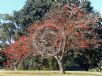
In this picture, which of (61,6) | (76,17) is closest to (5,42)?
(61,6)

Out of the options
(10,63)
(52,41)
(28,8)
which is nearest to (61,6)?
(28,8)

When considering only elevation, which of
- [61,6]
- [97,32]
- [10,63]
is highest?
[61,6]

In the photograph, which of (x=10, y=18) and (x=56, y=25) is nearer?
(x=56, y=25)

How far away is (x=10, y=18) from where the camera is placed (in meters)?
52.0

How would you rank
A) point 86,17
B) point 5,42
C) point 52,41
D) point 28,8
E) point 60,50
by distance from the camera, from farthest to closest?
point 5,42, point 28,8, point 86,17, point 52,41, point 60,50

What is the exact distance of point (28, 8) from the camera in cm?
4800

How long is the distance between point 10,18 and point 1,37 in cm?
390

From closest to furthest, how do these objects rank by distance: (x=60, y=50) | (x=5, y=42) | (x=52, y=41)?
(x=60, y=50), (x=52, y=41), (x=5, y=42)

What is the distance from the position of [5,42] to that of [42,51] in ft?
78.9

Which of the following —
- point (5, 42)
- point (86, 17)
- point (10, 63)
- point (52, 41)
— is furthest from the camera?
point (5, 42)

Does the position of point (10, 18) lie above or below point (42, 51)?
above

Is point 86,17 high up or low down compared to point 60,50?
up

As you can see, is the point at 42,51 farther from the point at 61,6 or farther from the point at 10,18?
the point at 10,18

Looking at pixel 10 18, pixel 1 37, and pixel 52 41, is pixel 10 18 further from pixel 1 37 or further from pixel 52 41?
pixel 52 41
